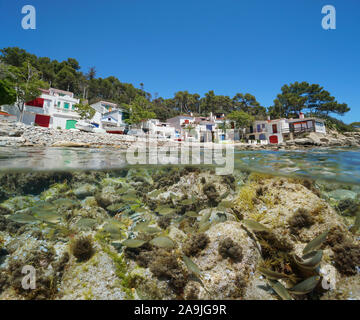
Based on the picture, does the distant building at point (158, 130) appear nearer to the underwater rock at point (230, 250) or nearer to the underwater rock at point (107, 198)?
the underwater rock at point (107, 198)

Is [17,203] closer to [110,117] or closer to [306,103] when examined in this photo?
[110,117]

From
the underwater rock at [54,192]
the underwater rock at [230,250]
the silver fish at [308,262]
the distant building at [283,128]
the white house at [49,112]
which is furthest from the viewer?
the distant building at [283,128]

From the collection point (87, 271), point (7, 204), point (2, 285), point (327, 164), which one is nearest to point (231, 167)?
point (327, 164)

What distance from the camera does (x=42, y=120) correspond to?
104 feet

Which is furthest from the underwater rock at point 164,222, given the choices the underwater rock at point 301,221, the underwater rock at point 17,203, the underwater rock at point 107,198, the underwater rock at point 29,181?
the underwater rock at point 29,181

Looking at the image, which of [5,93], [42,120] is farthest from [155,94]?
[5,93]

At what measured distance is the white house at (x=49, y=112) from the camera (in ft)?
99.3

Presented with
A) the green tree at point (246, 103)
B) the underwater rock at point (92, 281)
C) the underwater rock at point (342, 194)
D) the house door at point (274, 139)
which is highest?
the green tree at point (246, 103)

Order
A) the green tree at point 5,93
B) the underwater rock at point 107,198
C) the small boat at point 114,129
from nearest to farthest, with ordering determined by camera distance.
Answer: the underwater rock at point 107,198
the green tree at point 5,93
the small boat at point 114,129

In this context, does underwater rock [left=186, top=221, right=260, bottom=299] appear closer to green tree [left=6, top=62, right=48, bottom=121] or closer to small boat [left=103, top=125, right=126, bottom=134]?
green tree [left=6, top=62, right=48, bottom=121]

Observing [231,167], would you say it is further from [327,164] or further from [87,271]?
[87,271]

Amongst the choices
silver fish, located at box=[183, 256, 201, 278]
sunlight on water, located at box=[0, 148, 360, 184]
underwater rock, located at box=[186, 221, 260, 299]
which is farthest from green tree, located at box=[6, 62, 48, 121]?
silver fish, located at box=[183, 256, 201, 278]

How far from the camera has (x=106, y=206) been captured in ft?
23.1

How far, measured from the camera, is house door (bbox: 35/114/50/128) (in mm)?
31047
